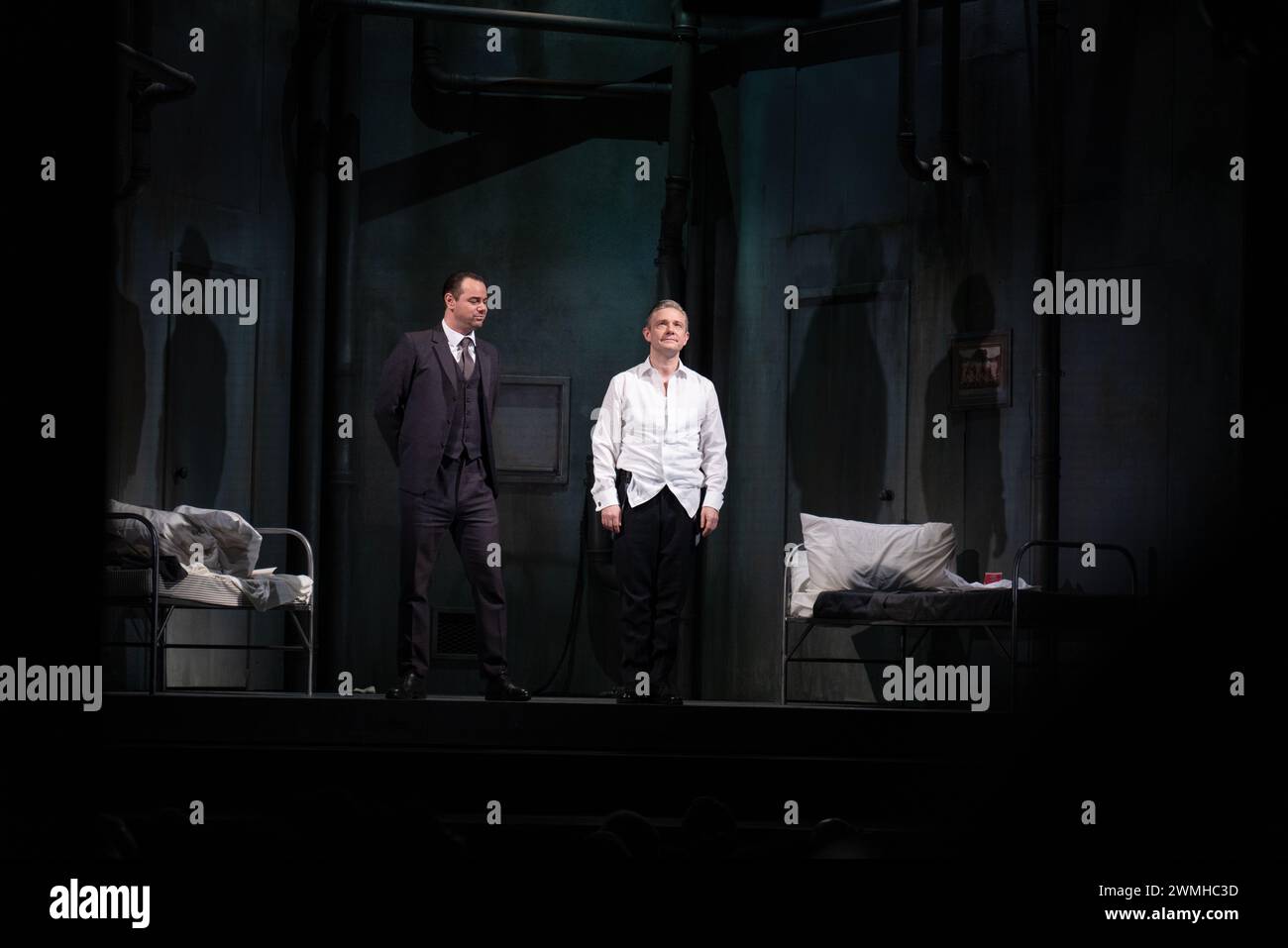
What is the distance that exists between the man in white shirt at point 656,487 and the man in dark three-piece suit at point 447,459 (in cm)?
45

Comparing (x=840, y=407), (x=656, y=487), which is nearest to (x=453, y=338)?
(x=656, y=487)

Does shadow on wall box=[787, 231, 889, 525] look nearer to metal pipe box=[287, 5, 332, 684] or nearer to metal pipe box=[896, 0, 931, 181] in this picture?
metal pipe box=[896, 0, 931, 181]

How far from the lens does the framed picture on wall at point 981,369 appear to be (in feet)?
23.5

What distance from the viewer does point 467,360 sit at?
5641 mm

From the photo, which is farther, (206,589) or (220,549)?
(220,549)

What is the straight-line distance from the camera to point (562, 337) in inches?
326

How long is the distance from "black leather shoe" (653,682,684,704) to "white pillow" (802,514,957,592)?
3.99ft

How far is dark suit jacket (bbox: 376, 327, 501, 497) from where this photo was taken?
218 inches

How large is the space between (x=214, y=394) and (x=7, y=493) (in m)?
5.34

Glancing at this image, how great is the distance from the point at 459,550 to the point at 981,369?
297 centimetres

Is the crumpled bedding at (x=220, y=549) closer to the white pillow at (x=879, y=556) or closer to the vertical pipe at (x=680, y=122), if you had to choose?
the white pillow at (x=879, y=556)

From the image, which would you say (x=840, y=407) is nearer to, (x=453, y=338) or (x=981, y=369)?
(x=981, y=369)

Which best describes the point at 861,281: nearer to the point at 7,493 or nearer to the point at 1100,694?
the point at 1100,694
